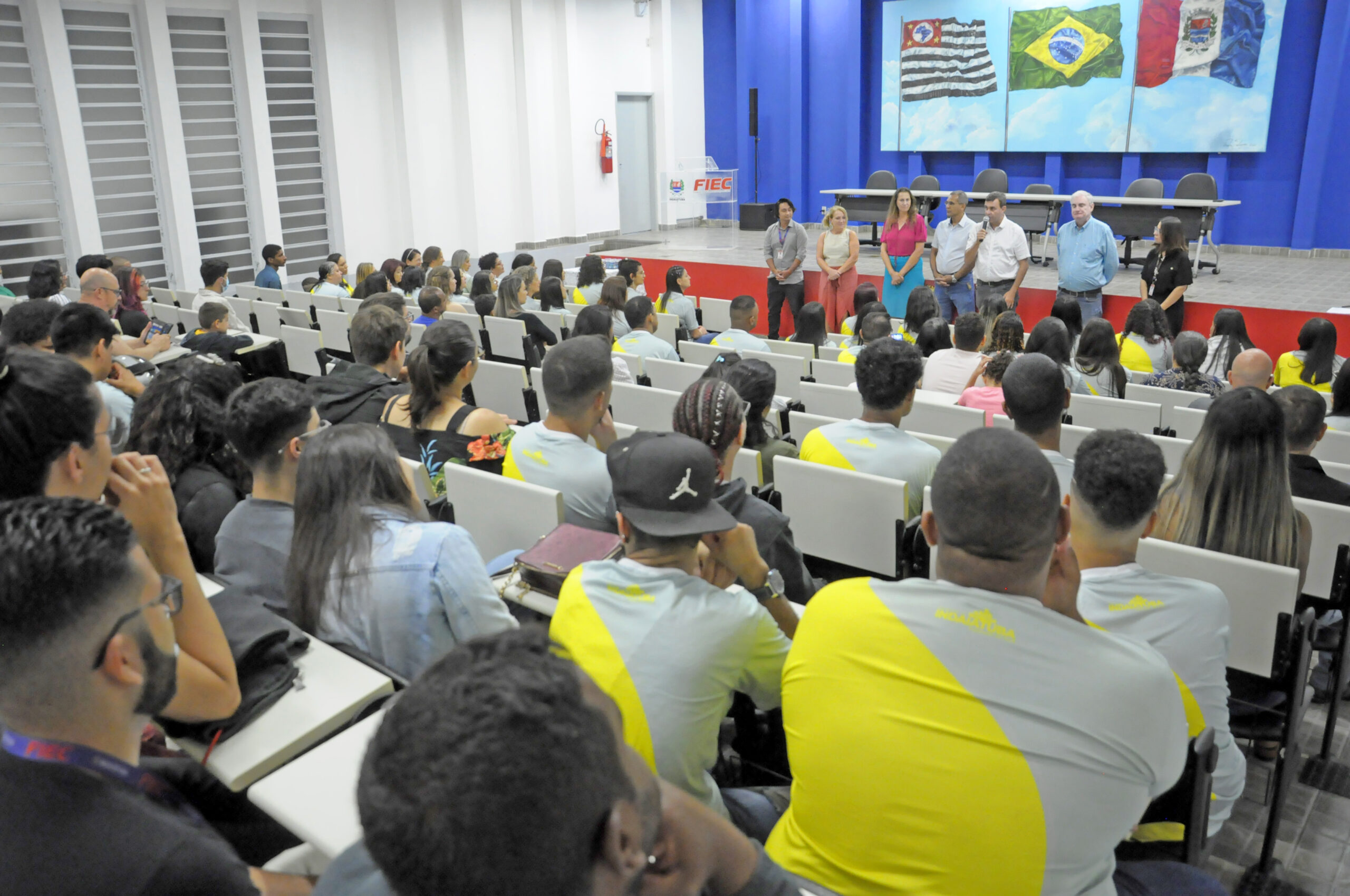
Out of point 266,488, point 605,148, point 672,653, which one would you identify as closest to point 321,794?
point 672,653

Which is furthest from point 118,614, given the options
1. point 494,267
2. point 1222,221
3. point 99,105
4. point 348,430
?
point 1222,221

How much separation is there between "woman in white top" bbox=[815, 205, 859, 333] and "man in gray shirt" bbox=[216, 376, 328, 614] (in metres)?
6.39

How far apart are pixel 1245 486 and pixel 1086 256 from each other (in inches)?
213

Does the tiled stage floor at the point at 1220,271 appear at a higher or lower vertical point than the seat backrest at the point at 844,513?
higher

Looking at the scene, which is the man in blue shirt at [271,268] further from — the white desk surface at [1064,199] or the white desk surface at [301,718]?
the white desk surface at [301,718]

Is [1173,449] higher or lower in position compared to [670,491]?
lower

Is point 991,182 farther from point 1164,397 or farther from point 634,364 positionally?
point 634,364

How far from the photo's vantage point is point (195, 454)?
2.97 metres

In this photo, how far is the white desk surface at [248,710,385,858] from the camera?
1.43 meters

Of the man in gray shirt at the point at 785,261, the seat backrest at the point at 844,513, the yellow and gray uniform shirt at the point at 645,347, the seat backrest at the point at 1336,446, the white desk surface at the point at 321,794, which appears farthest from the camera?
the man in gray shirt at the point at 785,261

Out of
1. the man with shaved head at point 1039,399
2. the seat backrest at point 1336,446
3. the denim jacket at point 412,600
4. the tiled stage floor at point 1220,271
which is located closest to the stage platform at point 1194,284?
the tiled stage floor at point 1220,271

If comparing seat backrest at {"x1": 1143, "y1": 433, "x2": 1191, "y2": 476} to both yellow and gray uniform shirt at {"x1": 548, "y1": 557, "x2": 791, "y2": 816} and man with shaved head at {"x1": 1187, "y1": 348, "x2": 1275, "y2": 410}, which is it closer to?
man with shaved head at {"x1": 1187, "y1": 348, "x2": 1275, "y2": 410}

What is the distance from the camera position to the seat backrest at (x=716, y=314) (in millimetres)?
8656

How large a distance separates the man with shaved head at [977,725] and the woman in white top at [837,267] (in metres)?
6.91
